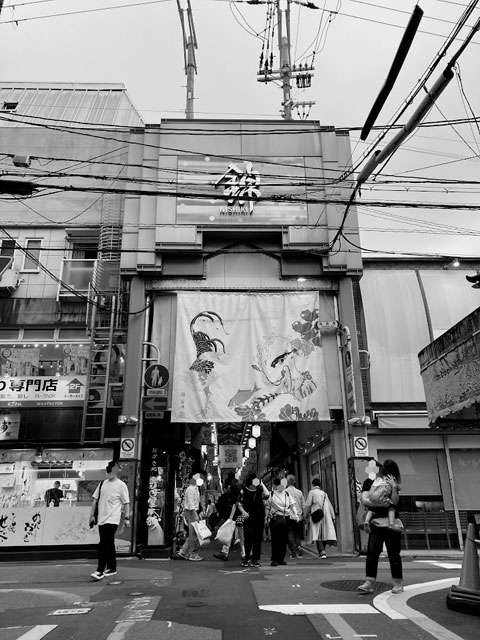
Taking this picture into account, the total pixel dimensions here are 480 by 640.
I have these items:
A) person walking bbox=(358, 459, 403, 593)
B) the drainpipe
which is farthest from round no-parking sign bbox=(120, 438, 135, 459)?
the drainpipe

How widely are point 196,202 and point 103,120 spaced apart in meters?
7.52

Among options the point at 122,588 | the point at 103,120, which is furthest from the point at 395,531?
the point at 103,120

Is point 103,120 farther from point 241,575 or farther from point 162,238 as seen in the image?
point 241,575

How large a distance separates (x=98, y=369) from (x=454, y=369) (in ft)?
36.6

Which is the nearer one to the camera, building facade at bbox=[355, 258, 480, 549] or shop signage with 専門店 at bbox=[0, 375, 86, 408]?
building facade at bbox=[355, 258, 480, 549]

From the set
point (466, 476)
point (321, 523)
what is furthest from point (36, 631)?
point (466, 476)

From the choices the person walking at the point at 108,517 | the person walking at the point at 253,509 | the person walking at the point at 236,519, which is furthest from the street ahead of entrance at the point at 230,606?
the person walking at the point at 236,519

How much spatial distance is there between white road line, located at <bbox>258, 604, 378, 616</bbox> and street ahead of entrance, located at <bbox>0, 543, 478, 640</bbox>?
1 centimetres

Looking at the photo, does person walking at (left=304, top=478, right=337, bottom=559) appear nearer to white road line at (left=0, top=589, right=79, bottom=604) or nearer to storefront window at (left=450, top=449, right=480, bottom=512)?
storefront window at (left=450, top=449, right=480, bottom=512)

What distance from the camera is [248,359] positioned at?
15.1 m

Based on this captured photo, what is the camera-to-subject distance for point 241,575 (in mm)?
9328

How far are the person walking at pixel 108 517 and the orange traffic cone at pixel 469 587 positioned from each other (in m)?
5.48

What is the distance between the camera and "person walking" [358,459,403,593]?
7.18m

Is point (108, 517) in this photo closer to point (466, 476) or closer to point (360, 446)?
point (360, 446)
